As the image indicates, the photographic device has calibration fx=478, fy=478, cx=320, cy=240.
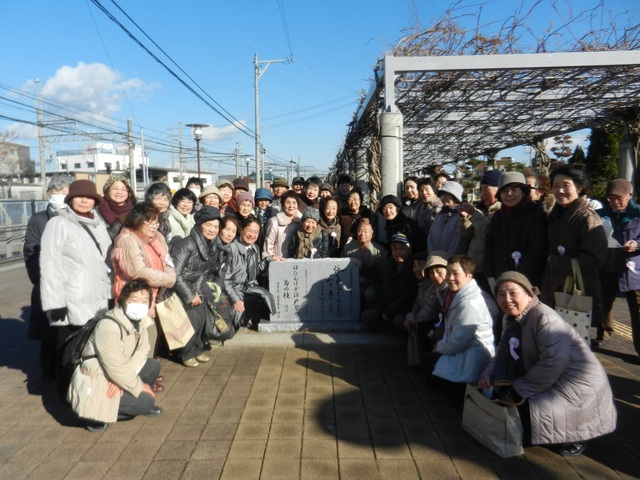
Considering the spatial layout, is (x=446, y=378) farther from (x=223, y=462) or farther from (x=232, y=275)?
(x=232, y=275)

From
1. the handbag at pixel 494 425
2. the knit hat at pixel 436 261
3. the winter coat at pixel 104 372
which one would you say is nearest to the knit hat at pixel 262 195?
the knit hat at pixel 436 261

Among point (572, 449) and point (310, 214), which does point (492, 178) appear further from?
point (572, 449)

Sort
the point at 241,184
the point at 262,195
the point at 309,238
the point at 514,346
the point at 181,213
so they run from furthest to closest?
1. the point at 241,184
2. the point at 262,195
3. the point at 309,238
4. the point at 181,213
5. the point at 514,346

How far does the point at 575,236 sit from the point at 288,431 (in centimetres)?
275

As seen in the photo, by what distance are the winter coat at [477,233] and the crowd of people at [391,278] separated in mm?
16

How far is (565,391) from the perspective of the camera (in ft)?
10.1

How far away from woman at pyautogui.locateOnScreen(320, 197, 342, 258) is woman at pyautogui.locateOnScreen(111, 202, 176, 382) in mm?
2313

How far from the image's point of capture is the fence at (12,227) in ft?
43.5

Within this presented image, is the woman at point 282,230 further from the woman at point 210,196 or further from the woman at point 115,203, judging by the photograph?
the woman at point 115,203

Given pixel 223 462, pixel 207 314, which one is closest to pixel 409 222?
pixel 207 314

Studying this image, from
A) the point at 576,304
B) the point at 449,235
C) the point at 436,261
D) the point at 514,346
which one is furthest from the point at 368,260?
the point at 514,346

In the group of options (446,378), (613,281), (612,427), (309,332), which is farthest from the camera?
(309,332)

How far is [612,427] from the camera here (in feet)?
10.2

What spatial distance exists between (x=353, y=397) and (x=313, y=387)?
1.35 feet
